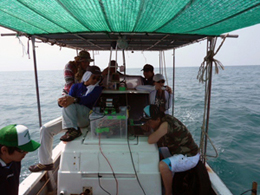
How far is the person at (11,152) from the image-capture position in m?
1.33

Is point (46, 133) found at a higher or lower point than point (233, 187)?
higher

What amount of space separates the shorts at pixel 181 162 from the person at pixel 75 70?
2032mm

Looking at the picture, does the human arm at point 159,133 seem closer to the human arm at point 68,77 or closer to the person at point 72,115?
the person at point 72,115

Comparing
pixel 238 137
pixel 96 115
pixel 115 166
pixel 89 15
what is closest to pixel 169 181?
pixel 115 166

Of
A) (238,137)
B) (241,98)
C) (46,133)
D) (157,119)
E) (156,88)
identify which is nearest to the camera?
(157,119)

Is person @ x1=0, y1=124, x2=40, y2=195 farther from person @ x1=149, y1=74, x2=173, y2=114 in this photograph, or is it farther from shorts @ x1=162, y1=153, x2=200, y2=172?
person @ x1=149, y1=74, x2=173, y2=114

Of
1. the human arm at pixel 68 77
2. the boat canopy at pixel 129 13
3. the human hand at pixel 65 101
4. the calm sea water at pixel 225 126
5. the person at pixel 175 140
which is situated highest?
the boat canopy at pixel 129 13

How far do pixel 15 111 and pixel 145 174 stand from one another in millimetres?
13881

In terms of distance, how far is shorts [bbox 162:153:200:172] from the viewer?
2.15 metres

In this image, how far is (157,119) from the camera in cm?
232

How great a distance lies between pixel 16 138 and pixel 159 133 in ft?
4.88

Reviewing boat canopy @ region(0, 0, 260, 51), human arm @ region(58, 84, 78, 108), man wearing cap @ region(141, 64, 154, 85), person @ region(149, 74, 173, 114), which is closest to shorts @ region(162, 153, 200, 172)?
person @ region(149, 74, 173, 114)

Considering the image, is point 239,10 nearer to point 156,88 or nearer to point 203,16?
point 203,16

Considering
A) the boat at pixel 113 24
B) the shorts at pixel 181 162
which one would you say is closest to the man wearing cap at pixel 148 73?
the boat at pixel 113 24
